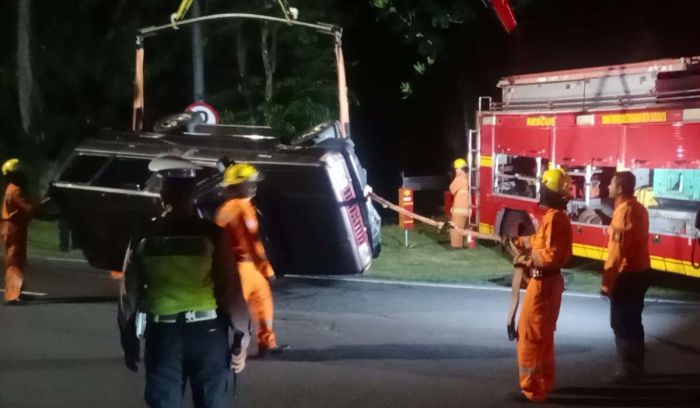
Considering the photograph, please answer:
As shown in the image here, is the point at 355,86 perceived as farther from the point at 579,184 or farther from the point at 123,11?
the point at 579,184

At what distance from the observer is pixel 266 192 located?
1116 cm

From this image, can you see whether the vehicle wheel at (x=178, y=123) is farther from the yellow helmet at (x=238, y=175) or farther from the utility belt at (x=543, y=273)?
the utility belt at (x=543, y=273)

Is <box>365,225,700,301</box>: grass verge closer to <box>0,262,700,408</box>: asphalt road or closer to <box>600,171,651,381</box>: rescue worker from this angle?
<box>0,262,700,408</box>: asphalt road

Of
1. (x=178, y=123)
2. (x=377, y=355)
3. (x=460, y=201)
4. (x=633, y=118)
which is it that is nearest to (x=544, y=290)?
(x=377, y=355)

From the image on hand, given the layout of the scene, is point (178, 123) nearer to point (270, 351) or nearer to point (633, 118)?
point (270, 351)

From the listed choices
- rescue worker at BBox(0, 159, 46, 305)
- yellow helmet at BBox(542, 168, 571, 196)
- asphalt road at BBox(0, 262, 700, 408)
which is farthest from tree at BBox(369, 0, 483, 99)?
A: yellow helmet at BBox(542, 168, 571, 196)

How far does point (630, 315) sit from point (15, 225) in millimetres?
6959

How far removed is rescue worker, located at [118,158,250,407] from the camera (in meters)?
4.69

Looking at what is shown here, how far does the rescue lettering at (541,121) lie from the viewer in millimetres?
14414

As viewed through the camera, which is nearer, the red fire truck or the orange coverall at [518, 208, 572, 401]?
the orange coverall at [518, 208, 572, 401]

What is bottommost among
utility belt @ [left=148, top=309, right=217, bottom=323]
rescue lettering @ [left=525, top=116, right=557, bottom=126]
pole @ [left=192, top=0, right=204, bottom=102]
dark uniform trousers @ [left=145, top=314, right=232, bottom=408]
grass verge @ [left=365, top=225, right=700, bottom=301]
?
grass verge @ [left=365, top=225, right=700, bottom=301]

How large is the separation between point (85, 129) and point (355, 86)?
31.8ft

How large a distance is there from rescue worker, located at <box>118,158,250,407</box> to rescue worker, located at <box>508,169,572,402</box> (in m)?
2.68

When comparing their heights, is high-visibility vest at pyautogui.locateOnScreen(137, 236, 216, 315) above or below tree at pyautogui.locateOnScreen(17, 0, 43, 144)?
below
